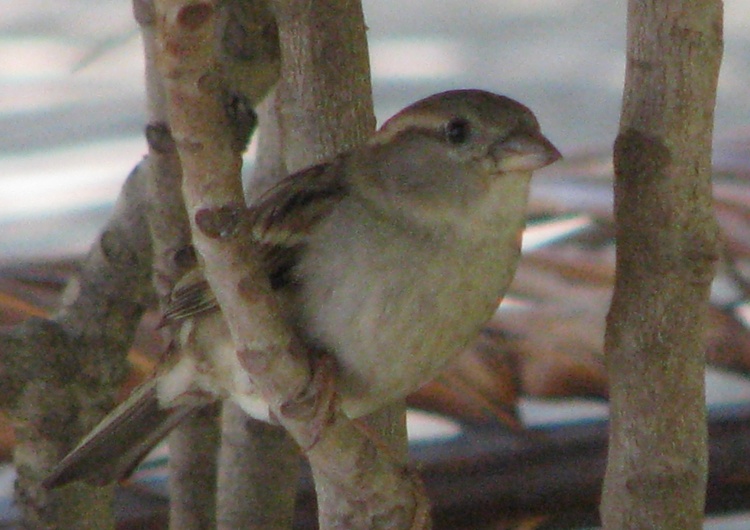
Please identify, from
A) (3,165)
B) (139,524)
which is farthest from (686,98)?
(3,165)

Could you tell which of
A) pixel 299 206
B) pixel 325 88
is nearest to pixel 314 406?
pixel 299 206

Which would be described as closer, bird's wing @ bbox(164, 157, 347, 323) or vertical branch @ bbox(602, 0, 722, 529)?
vertical branch @ bbox(602, 0, 722, 529)

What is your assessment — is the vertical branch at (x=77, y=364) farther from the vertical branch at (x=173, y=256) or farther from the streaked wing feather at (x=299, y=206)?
the streaked wing feather at (x=299, y=206)

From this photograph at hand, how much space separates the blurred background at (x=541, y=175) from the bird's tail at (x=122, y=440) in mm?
732

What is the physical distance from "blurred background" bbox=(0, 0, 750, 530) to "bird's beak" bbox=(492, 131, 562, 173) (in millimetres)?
986

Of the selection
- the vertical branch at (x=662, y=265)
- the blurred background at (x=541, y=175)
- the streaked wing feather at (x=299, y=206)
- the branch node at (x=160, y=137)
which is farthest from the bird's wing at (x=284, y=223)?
the blurred background at (x=541, y=175)

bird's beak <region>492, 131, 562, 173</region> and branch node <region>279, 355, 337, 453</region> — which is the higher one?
bird's beak <region>492, 131, 562, 173</region>

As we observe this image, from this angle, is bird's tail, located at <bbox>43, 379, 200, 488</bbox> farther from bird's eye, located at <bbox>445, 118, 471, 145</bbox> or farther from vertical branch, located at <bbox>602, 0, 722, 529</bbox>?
vertical branch, located at <bbox>602, 0, 722, 529</bbox>

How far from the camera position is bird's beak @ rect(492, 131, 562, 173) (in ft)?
3.73

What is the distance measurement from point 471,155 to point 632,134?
0.72 feet

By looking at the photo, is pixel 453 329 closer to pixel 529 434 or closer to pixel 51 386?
pixel 51 386

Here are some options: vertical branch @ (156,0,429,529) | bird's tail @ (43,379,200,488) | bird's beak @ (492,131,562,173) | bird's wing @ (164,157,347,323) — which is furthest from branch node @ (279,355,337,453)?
bird's tail @ (43,379,200,488)

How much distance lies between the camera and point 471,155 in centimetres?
120

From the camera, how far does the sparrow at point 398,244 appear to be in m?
1.15
